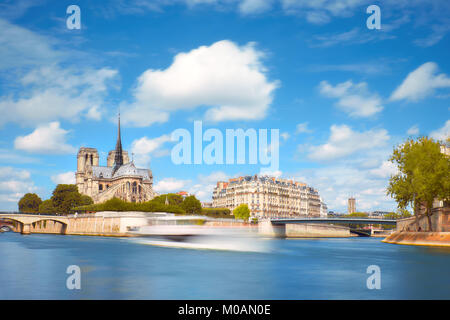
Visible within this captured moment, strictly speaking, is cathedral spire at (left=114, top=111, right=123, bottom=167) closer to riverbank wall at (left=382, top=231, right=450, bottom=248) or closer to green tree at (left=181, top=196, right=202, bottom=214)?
green tree at (left=181, top=196, right=202, bottom=214)

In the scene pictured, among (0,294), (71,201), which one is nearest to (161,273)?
(0,294)

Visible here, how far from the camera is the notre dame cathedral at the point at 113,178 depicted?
12494cm

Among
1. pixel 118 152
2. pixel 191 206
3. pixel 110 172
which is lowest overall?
pixel 191 206

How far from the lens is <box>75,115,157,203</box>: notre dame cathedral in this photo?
124938 mm

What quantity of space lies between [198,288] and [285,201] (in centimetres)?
11834

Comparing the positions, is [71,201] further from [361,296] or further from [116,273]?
[361,296]

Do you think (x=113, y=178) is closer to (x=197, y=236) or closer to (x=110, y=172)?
(x=110, y=172)

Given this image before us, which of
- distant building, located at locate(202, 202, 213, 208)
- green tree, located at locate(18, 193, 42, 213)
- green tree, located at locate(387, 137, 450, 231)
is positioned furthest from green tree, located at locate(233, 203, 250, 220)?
green tree, located at locate(387, 137, 450, 231)

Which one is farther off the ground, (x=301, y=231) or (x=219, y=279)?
(x=219, y=279)

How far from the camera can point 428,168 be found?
49.7m

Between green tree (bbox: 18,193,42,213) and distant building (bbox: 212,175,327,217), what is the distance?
4955 cm

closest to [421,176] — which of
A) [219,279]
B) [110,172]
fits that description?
[219,279]

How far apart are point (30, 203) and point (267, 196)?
58512 millimetres

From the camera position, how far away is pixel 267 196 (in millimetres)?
130125
